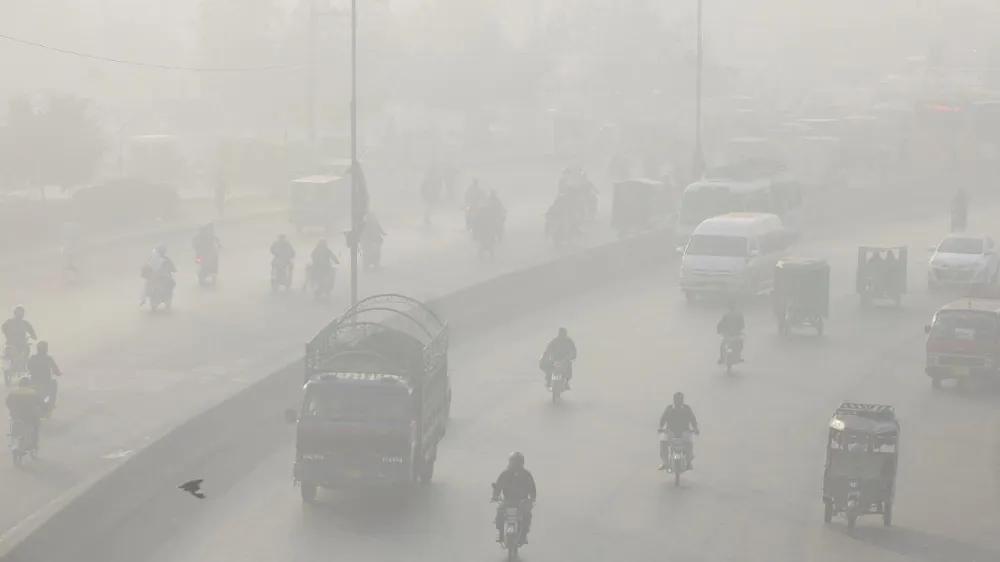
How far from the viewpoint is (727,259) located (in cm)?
3850

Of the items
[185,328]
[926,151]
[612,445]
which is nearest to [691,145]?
[926,151]

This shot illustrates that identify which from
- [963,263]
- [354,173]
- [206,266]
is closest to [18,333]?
[354,173]

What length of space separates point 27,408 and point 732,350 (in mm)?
13416

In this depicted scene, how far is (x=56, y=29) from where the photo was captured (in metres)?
150

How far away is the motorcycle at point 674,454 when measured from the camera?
21.2 meters

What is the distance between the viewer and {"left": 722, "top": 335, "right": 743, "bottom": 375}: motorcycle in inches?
1175

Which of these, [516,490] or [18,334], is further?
[18,334]

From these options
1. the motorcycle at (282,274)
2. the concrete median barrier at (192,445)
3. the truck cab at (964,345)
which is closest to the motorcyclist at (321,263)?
the motorcycle at (282,274)

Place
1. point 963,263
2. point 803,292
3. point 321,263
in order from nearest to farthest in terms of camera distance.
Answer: point 803,292, point 321,263, point 963,263

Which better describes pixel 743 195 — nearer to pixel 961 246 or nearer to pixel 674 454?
Answer: pixel 961 246

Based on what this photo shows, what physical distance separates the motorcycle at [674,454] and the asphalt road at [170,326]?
627 centimetres

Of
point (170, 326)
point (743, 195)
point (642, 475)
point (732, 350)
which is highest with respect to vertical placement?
point (743, 195)

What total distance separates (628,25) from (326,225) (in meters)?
67.3

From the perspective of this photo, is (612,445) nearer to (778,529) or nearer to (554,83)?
(778,529)
